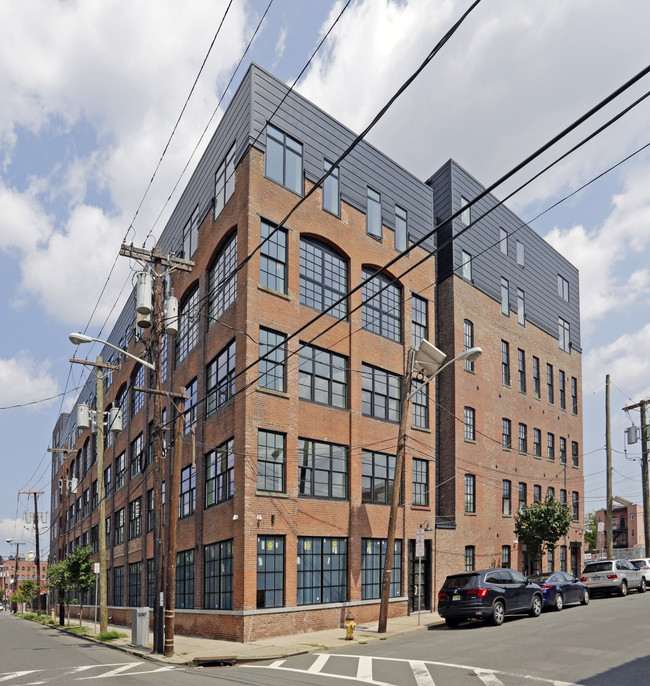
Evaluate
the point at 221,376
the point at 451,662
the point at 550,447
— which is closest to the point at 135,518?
the point at 221,376

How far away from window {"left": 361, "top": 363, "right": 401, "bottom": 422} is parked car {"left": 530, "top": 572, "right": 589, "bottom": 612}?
27.0ft

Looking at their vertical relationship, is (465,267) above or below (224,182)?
below

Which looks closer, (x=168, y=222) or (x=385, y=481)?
(x=385, y=481)

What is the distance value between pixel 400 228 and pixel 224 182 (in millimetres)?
8258

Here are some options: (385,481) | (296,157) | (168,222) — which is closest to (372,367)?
(385,481)

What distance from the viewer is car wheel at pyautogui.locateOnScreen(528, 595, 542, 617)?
23.4 m

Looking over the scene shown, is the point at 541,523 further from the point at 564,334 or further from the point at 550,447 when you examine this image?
the point at 564,334

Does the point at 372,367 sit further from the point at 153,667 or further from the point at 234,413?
the point at 153,667

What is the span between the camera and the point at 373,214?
3125cm

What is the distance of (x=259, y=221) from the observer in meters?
25.8

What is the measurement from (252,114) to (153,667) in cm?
1777

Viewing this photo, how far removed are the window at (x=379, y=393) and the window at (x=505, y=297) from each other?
10.9 meters

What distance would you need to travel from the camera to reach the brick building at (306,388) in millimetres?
24500

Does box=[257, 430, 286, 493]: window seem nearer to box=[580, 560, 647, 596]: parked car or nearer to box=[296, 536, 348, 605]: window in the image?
box=[296, 536, 348, 605]: window
